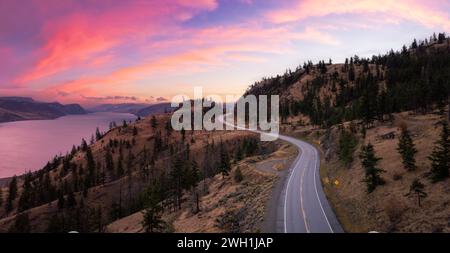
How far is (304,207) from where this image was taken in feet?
144

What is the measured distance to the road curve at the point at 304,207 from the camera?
36.8 meters

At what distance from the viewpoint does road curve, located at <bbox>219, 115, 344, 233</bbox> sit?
36.8 metres

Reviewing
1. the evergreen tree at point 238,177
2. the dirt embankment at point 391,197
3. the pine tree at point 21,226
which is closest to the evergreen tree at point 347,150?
the dirt embankment at point 391,197

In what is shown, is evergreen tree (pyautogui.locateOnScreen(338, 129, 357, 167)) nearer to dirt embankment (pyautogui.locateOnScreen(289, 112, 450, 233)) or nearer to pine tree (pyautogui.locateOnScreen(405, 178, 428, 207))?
dirt embankment (pyautogui.locateOnScreen(289, 112, 450, 233))

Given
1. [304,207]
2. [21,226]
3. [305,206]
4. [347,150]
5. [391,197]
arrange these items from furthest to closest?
[21,226], [347,150], [305,206], [304,207], [391,197]

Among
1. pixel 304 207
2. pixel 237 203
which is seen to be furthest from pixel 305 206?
pixel 237 203

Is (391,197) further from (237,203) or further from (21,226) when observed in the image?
(21,226)

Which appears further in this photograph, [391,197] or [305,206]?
[305,206]

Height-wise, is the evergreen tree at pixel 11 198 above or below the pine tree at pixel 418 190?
below

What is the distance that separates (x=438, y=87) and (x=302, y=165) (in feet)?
226

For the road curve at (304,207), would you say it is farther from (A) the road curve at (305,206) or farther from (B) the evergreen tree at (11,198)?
(B) the evergreen tree at (11,198)

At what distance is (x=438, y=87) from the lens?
362ft
